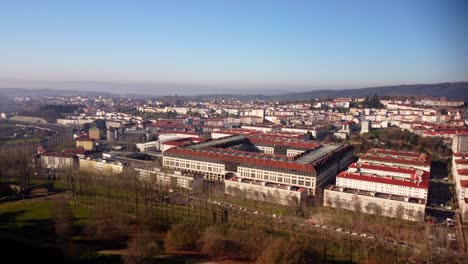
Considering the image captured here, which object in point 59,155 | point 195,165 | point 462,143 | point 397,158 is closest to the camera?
point 195,165

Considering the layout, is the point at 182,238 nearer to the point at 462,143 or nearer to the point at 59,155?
the point at 59,155

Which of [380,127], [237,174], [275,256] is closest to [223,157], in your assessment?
[237,174]

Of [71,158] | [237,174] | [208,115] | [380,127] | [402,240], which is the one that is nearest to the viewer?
[402,240]

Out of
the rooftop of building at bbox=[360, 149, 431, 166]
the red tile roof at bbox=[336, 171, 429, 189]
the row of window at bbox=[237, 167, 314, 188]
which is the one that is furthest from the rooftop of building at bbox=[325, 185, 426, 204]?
the rooftop of building at bbox=[360, 149, 431, 166]

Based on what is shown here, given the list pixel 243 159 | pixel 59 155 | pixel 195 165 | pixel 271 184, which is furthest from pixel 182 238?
pixel 59 155

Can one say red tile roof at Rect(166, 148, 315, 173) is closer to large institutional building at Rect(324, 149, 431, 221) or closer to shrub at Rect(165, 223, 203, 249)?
large institutional building at Rect(324, 149, 431, 221)

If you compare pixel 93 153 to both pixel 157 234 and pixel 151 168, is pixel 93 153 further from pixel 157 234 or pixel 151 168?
pixel 157 234
